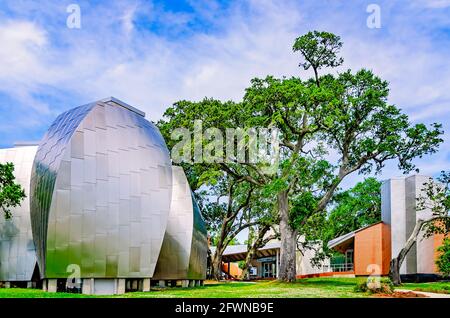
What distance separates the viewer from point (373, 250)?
162ft

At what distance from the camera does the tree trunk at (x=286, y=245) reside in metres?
36.5

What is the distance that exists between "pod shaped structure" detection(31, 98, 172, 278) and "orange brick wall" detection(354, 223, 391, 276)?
2531 centimetres

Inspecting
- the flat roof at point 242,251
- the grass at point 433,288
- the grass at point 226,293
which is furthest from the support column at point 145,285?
the flat roof at point 242,251

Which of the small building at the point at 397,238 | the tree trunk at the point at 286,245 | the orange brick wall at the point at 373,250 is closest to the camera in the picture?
the tree trunk at the point at 286,245

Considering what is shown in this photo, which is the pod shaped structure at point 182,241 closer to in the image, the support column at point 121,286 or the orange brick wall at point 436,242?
the support column at point 121,286

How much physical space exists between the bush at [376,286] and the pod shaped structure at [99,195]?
9.36m

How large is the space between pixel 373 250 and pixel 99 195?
97.2 ft

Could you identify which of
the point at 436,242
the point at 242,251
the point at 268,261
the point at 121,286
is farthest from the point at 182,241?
the point at 268,261

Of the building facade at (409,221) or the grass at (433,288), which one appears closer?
the grass at (433,288)

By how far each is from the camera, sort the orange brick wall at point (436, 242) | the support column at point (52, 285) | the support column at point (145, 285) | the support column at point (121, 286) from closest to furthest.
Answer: the support column at point (52, 285) → the support column at point (121, 286) → the support column at point (145, 285) → the orange brick wall at point (436, 242)

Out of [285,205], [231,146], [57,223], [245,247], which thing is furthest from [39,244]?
[245,247]

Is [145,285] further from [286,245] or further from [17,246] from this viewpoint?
[286,245]

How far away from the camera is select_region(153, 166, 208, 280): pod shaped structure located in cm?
3262

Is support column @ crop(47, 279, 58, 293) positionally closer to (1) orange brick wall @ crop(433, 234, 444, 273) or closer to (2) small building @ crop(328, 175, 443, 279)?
(2) small building @ crop(328, 175, 443, 279)
